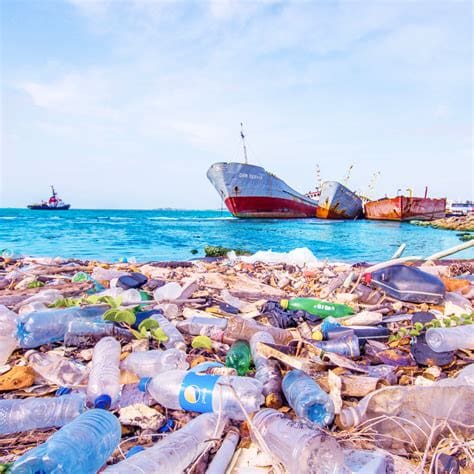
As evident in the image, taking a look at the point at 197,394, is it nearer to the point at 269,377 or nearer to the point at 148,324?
the point at 269,377

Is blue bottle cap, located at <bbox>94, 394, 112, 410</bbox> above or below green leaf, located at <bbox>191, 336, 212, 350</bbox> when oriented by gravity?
below

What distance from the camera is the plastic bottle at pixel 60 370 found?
1.83 metres

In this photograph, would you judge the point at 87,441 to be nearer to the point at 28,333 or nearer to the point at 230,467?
the point at 230,467

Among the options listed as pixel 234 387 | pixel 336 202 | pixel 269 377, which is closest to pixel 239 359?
pixel 269 377

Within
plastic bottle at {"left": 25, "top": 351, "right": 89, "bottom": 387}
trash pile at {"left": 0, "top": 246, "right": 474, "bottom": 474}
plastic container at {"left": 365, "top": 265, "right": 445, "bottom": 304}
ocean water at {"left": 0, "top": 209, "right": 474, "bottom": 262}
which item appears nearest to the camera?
trash pile at {"left": 0, "top": 246, "right": 474, "bottom": 474}

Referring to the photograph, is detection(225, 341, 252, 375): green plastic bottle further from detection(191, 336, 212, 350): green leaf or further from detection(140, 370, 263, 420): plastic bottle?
detection(140, 370, 263, 420): plastic bottle

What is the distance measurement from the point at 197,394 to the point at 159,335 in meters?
0.81

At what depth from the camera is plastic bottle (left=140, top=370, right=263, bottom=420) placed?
4.91 ft

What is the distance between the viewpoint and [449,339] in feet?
6.79

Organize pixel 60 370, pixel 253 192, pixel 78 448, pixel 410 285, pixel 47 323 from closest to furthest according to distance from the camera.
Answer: pixel 78 448 < pixel 60 370 < pixel 47 323 < pixel 410 285 < pixel 253 192

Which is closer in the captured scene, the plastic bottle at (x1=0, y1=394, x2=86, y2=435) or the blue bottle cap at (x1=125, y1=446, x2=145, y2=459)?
the blue bottle cap at (x1=125, y1=446, x2=145, y2=459)

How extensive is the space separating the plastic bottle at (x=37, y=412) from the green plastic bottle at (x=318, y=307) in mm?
1919

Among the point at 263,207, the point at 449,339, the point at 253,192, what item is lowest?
the point at 449,339

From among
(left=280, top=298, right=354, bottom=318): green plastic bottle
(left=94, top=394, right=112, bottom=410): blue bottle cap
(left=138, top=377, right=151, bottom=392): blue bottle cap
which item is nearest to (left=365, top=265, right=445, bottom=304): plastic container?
(left=280, top=298, right=354, bottom=318): green plastic bottle
